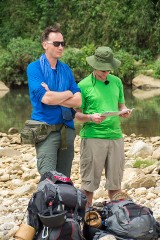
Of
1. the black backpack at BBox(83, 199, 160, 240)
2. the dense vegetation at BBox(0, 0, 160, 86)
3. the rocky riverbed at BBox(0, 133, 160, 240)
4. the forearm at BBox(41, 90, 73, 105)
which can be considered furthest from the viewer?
the dense vegetation at BBox(0, 0, 160, 86)

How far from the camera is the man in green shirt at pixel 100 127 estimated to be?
13.8 feet

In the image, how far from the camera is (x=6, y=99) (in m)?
19.4

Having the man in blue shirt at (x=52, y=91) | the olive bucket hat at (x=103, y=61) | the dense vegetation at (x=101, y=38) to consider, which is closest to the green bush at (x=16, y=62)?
the dense vegetation at (x=101, y=38)

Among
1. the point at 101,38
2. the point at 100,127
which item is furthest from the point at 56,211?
the point at 101,38

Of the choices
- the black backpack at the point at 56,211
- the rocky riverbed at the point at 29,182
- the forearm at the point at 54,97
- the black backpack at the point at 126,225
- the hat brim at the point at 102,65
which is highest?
the hat brim at the point at 102,65

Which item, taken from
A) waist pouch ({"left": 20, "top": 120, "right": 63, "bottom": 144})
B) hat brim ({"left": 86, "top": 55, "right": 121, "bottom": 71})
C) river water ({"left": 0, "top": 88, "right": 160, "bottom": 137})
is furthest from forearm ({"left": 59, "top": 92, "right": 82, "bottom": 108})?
river water ({"left": 0, "top": 88, "right": 160, "bottom": 137})

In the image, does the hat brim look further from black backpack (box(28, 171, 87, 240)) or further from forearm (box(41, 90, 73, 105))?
black backpack (box(28, 171, 87, 240))

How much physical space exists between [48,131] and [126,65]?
19332mm

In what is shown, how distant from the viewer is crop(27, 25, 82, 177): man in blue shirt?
3.91 m

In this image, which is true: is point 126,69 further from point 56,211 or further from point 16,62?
point 56,211

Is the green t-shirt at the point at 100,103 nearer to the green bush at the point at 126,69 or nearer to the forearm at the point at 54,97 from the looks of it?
the forearm at the point at 54,97

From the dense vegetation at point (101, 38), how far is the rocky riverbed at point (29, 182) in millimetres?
14272

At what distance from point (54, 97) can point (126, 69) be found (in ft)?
62.8

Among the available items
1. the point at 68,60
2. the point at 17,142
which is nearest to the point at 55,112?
the point at 17,142
